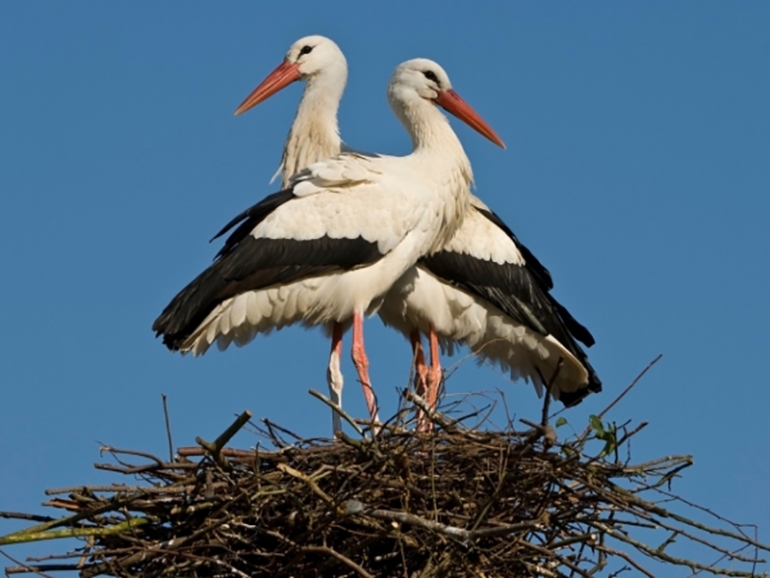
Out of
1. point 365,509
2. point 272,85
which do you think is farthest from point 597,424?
point 272,85

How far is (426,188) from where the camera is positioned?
10977 mm

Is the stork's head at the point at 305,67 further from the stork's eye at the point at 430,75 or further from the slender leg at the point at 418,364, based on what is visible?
the slender leg at the point at 418,364

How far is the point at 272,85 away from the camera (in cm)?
1256

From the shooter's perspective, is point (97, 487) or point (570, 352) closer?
point (97, 487)

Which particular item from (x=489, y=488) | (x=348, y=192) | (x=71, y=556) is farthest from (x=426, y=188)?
(x=71, y=556)

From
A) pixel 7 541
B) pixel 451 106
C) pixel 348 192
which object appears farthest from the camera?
pixel 451 106

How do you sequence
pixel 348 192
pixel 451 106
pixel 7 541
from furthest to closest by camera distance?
pixel 451 106
pixel 348 192
pixel 7 541

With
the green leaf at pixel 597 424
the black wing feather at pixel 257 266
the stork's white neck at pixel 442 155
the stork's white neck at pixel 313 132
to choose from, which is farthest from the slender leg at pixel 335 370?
the green leaf at pixel 597 424

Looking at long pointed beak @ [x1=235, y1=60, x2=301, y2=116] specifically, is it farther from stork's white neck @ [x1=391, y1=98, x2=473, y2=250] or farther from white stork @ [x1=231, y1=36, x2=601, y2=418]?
stork's white neck @ [x1=391, y1=98, x2=473, y2=250]

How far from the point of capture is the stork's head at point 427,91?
11766 mm

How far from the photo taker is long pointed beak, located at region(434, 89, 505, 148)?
11.9m

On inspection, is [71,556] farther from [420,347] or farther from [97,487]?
[420,347]

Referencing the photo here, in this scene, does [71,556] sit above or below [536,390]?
below

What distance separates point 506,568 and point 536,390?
4049 mm
